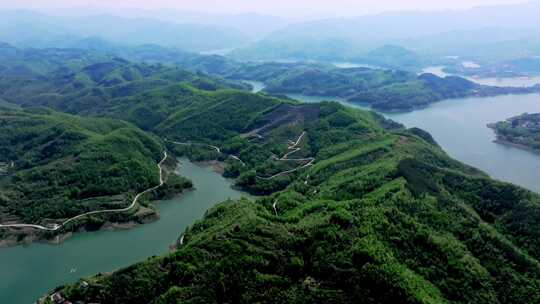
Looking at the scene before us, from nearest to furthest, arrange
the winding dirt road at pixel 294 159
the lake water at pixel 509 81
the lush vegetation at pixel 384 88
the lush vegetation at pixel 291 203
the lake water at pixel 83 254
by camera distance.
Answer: the lush vegetation at pixel 291 203, the lake water at pixel 83 254, the winding dirt road at pixel 294 159, the lush vegetation at pixel 384 88, the lake water at pixel 509 81

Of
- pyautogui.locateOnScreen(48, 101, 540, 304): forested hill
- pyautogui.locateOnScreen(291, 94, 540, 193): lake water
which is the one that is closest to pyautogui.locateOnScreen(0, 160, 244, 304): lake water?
pyautogui.locateOnScreen(48, 101, 540, 304): forested hill

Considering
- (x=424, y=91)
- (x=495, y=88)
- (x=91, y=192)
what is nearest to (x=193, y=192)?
(x=91, y=192)

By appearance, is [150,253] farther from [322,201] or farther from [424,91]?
[424,91]

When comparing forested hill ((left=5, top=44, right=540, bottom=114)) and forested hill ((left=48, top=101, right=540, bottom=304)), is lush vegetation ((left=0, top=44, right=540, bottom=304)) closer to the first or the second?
forested hill ((left=48, top=101, right=540, bottom=304))

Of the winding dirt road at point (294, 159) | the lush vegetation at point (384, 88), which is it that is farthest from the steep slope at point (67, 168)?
the lush vegetation at point (384, 88)

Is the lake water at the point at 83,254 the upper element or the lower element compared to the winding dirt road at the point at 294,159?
lower

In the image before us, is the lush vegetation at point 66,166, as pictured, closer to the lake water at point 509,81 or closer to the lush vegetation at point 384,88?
the lush vegetation at point 384,88

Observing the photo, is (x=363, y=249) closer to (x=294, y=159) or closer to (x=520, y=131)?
(x=294, y=159)
